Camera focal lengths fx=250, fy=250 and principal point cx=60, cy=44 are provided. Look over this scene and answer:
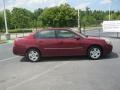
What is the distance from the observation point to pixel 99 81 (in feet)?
24.2

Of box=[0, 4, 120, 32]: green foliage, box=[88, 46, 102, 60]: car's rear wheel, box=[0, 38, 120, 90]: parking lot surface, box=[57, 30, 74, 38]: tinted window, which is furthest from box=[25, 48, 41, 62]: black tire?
box=[0, 4, 120, 32]: green foliage

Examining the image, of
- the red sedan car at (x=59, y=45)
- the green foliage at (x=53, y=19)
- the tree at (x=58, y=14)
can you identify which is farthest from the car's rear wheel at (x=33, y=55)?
the tree at (x=58, y=14)

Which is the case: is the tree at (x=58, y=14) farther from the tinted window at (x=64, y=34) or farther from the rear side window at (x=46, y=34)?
the tinted window at (x=64, y=34)

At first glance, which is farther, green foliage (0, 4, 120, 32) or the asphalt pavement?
green foliage (0, 4, 120, 32)

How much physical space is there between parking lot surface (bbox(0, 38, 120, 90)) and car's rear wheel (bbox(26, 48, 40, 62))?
0.26 metres

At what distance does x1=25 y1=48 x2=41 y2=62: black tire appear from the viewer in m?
11.5

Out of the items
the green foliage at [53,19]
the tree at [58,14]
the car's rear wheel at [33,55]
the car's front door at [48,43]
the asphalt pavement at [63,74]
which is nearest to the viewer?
the asphalt pavement at [63,74]

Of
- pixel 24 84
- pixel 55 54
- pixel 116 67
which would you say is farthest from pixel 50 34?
pixel 24 84

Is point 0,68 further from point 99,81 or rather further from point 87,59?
point 99,81

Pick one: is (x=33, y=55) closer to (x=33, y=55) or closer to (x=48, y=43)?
(x=33, y=55)

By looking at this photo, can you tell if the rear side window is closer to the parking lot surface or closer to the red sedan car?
the red sedan car

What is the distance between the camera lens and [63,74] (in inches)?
337

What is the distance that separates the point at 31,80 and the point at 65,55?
3.78m

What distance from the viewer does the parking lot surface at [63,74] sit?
279 inches
